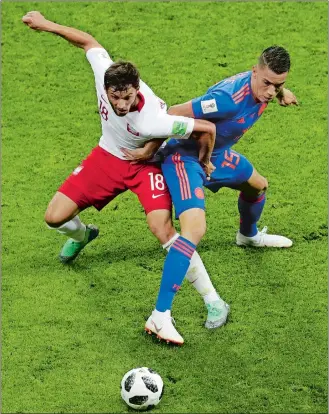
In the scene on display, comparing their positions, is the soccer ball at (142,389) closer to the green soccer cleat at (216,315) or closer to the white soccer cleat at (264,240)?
the green soccer cleat at (216,315)

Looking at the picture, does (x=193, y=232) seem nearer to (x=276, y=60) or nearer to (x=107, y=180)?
(x=107, y=180)

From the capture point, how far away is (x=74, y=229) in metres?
7.27

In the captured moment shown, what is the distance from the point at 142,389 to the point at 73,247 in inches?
69.6

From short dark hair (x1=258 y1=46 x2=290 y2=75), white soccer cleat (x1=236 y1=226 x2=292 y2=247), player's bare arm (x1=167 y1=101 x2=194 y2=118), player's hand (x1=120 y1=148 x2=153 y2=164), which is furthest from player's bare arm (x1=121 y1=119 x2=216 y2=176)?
white soccer cleat (x1=236 y1=226 x2=292 y2=247)

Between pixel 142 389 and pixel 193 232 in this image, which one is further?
pixel 193 232

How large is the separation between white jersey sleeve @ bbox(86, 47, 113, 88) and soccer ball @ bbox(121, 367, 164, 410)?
1964 millimetres

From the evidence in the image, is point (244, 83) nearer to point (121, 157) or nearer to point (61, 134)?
point (121, 157)

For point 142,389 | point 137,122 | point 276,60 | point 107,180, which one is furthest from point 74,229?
point 276,60

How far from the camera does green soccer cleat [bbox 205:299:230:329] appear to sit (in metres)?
6.75

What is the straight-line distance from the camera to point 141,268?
743 cm

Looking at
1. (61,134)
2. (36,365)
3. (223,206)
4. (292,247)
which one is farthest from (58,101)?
(36,365)

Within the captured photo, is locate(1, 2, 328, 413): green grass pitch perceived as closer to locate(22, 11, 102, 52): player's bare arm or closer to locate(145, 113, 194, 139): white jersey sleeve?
locate(145, 113, 194, 139): white jersey sleeve

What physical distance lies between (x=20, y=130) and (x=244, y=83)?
9.88 ft

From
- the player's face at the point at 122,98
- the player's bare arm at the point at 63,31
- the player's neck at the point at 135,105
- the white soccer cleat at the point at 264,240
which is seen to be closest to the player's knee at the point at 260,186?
the white soccer cleat at the point at 264,240
